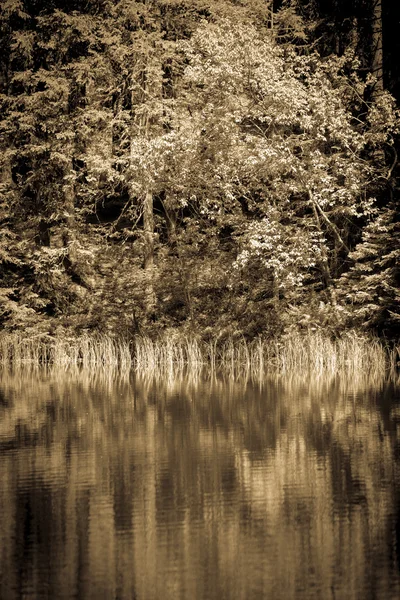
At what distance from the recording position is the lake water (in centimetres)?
693

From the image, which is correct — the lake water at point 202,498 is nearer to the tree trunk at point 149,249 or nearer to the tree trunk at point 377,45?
the tree trunk at point 149,249

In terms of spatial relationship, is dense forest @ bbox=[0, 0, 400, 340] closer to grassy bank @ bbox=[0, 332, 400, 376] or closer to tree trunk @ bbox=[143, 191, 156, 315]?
tree trunk @ bbox=[143, 191, 156, 315]

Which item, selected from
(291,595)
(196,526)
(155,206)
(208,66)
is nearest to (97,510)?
(196,526)

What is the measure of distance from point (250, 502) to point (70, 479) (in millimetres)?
2076

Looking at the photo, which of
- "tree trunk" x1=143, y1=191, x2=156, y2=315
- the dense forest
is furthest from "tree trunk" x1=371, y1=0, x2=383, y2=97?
"tree trunk" x1=143, y1=191, x2=156, y2=315

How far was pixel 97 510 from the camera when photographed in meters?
8.84

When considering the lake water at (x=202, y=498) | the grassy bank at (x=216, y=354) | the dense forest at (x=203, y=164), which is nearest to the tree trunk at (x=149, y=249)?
the dense forest at (x=203, y=164)

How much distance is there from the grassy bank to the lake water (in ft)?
14.0

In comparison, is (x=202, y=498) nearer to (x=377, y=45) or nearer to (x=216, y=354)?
(x=216, y=354)

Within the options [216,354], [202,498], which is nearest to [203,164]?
[216,354]

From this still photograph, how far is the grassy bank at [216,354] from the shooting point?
810 inches

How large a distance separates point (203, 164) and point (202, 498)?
1437 cm

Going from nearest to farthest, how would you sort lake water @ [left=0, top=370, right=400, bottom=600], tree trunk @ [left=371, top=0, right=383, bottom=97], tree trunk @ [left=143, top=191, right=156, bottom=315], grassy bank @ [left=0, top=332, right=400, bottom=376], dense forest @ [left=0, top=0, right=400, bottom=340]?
1. lake water @ [left=0, top=370, right=400, bottom=600]
2. grassy bank @ [left=0, top=332, right=400, bottom=376]
3. dense forest @ [left=0, top=0, right=400, bottom=340]
4. tree trunk @ [left=371, top=0, right=383, bottom=97]
5. tree trunk @ [left=143, top=191, right=156, bottom=315]

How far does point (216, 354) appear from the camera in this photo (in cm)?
2347
